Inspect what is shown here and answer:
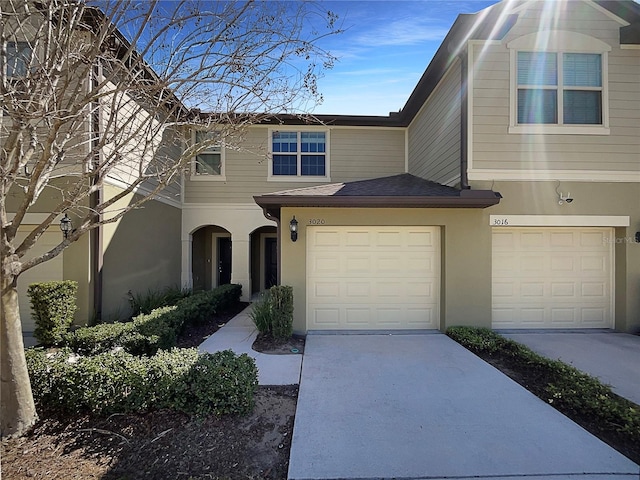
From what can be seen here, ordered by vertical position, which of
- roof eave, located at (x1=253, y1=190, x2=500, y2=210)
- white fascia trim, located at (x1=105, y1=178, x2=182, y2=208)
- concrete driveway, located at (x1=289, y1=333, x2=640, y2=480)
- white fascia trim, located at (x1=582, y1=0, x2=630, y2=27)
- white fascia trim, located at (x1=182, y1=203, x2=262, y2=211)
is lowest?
concrete driveway, located at (x1=289, y1=333, x2=640, y2=480)

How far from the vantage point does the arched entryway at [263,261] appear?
1202cm

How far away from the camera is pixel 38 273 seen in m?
6.37

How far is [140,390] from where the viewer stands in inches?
123

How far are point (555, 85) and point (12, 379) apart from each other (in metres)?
9.40

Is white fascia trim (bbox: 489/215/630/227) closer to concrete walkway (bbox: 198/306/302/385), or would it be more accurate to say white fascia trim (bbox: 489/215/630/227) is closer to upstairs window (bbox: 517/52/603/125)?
upstairs window (bbox: 517/52/603/125)

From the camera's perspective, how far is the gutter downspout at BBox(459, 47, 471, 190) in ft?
20.0

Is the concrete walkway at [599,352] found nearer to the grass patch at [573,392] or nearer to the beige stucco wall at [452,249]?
the grass patch at [573,392]

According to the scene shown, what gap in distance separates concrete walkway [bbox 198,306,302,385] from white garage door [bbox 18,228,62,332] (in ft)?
11.7

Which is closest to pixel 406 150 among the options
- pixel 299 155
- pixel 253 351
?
pixel 299 155

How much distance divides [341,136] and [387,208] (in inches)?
194

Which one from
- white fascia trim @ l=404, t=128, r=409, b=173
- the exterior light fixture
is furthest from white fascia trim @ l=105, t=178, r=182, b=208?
white fascia trim @ l=404, t=128, r=409, b=173

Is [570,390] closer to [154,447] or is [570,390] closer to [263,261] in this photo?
[154,447]

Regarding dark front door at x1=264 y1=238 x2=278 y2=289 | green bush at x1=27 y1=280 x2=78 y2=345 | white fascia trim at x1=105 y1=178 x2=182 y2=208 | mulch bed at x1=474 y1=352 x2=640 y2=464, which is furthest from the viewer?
dark front door at x1=264 y1=238 x2=278 y2=289

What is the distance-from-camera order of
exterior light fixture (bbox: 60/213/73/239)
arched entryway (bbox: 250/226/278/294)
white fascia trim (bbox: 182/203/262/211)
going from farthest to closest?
arched entryway (bbox: 250/226/278/294), white fascia trim (bbox: 182/203/262/211), exterior light fixture (bbox: 60/213/73/239)
